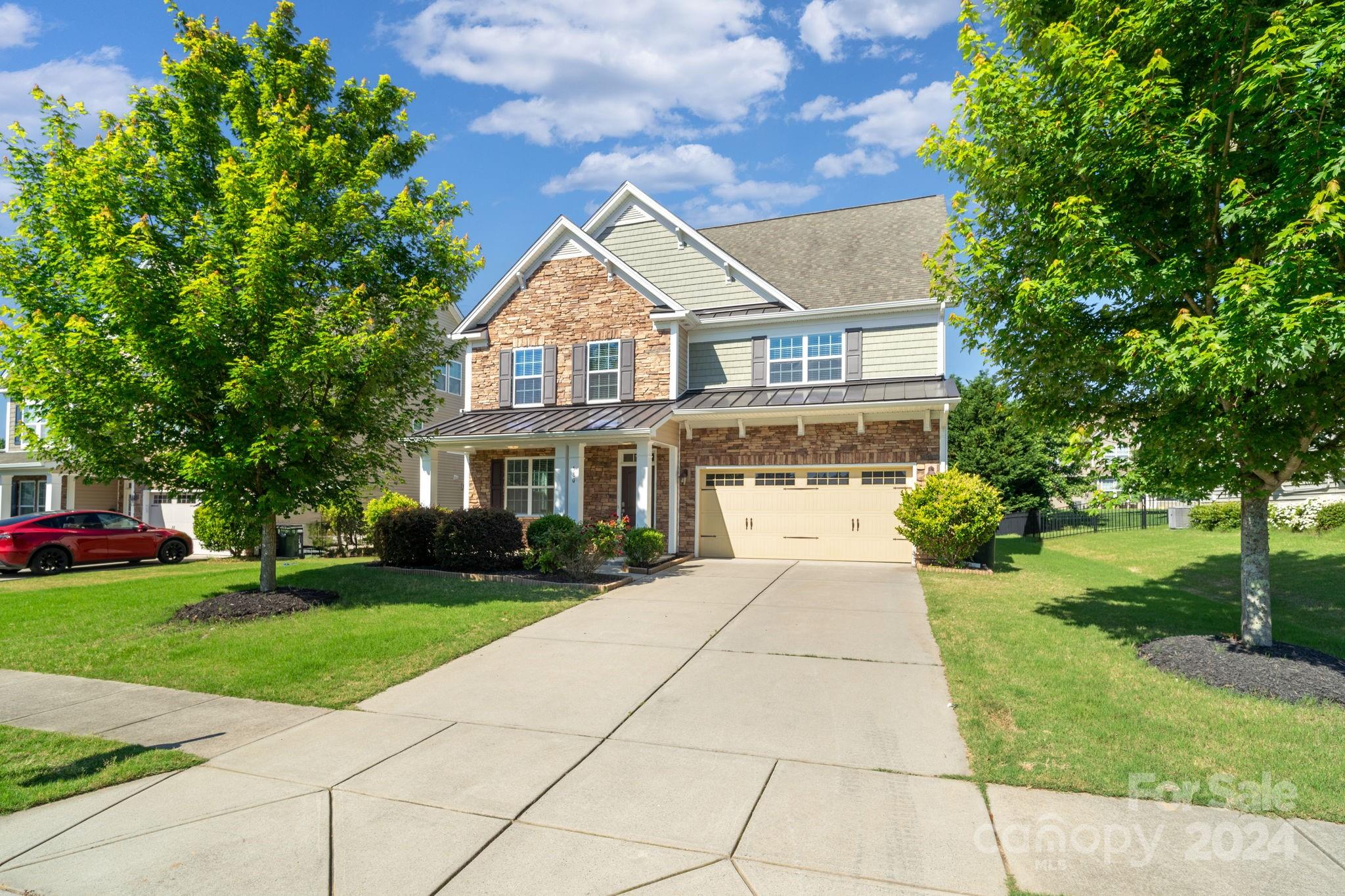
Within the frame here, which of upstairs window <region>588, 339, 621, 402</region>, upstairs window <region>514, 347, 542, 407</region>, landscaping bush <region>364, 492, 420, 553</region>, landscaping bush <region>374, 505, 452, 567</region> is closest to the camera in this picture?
landscaping bush <region>374, 505, 452, 567</region>

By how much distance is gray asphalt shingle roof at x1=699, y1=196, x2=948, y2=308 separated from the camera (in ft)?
58.7

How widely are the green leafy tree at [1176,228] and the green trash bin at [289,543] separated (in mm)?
17418

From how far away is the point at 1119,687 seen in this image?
638cm

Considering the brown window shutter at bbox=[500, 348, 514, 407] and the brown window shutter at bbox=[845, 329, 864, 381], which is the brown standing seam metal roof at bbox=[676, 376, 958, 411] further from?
the brown window shutter at bbox=[500, 348, 514, 407]

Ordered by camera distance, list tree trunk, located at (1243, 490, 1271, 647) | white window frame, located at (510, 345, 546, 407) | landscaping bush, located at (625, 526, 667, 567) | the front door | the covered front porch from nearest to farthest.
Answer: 1. tree trunk, located at (1243, 490, 1271, 647)
2. landscaping bush, located at (625, 526, 667, 567)
3. the covered front porch
4. the front door
5. white window frame, located at (510, 345, 546, 407)

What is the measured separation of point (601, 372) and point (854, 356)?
663 centimetres

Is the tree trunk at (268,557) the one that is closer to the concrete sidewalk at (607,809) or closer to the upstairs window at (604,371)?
the concrete sidewalk at (607,809)

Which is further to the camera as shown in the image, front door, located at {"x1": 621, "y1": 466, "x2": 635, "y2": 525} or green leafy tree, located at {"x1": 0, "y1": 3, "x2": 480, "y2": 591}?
front door, located at {"x1": 621, "y1": 466, "x2": 635, "y2": 525}

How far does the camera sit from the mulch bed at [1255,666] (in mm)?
6129

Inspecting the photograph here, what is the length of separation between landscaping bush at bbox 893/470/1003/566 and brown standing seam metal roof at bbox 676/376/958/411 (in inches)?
76.8

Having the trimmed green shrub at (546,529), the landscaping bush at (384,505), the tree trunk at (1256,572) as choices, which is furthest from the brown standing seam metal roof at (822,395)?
the tree trunk at (1256,572)

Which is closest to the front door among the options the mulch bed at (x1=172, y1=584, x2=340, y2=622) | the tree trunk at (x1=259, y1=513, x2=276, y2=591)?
the mulch bed at (x1=172, y1=584, x2=340, y2=622)

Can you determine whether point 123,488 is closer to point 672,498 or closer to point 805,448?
point 672,498

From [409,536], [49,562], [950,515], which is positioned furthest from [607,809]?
[49,562]
